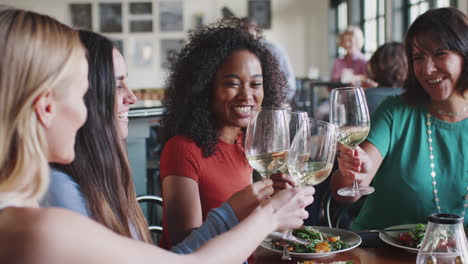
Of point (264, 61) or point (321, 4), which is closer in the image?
point (264, 61)

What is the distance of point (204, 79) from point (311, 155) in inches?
29.3

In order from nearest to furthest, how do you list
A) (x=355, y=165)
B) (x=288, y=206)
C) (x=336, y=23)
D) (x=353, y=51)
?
(x=288, y=206)
(x=355, y=165)
(x=353, y=51)
(x=336, y=23)

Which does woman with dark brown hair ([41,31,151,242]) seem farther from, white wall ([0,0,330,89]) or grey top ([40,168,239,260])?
white wall ([0,0,330,89])

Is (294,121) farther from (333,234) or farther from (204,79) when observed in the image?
(204,79)

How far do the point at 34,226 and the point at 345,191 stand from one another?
2.86ft

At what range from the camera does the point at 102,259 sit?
0.73m

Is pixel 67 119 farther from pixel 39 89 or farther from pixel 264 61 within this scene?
pixel 264 61

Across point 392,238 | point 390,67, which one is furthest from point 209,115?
point 390,67

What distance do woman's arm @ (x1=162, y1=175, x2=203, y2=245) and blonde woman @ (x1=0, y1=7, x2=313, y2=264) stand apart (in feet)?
2.24

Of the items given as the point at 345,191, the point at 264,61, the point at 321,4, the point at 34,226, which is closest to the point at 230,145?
the point at 264,61

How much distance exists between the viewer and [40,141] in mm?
761

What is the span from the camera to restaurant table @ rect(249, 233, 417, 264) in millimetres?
1194

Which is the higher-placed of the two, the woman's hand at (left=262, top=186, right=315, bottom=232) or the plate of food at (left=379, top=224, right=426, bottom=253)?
the woman's hand at (left=262, top=186, right=315, bottom=232)

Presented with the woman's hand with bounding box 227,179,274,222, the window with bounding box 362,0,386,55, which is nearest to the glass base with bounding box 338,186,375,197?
the woman's hand with bounding box 227,179,274,222
